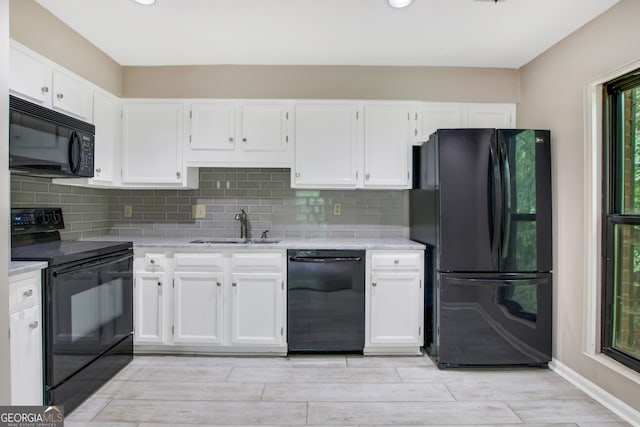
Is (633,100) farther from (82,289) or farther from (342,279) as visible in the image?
(82,289)

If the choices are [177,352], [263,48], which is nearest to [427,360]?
[177,352]

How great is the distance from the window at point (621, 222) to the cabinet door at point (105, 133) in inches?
139

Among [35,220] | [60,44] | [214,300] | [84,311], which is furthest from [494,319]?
[60,44]

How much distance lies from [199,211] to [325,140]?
134cm

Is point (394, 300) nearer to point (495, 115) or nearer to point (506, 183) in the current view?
point (506, 183)

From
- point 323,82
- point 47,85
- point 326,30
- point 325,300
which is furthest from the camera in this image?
point 323,82

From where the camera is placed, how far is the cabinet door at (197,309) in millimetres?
2811

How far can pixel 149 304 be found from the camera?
2814mm

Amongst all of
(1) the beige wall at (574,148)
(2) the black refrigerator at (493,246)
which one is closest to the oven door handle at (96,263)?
(2) the black refrigerator at (493,246)

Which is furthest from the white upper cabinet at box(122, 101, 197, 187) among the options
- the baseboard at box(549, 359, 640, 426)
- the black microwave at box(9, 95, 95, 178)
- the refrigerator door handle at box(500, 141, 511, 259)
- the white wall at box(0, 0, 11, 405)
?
the baseboard at box(549, 359, 640, 426)

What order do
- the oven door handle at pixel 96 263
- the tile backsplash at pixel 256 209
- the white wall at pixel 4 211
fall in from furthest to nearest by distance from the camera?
1. the tile backsplash at pixel 256 209
2. the oven door handle at pixel 96 263
3. the white wall at pixel 4 211

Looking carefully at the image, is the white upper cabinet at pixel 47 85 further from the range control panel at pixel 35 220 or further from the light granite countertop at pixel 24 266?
the light granite countertop at pixel 24 266

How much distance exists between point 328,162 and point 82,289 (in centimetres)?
193

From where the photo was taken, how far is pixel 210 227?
132 inches
